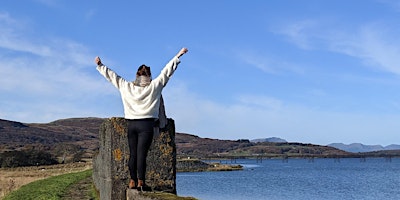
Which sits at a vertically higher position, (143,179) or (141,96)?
(141,96)

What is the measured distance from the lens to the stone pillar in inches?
305

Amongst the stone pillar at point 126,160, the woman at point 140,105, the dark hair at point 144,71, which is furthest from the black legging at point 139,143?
the dark hair at point 144,71

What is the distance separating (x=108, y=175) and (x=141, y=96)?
1411 mm

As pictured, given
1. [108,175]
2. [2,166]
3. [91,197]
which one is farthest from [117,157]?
[2,166]

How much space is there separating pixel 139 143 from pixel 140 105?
55cm


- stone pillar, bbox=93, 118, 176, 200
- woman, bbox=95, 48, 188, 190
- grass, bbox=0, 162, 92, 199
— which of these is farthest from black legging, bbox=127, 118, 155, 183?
grass, bbox=0, 162, 92, 199

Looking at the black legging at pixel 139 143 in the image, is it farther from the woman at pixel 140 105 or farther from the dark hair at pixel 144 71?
the dark hair at pixel 144 71

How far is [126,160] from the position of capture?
25.5 ft

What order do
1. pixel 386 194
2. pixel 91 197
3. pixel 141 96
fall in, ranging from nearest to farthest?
pixel 141 96 < pixel 91 197 < pixel 386 194

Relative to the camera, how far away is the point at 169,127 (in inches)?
313

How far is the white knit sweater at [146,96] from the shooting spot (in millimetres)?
7352

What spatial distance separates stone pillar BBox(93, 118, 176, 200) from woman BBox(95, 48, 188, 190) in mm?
227

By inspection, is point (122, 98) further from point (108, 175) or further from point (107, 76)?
point (108, 175)

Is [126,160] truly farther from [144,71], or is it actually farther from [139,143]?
[144,71]
